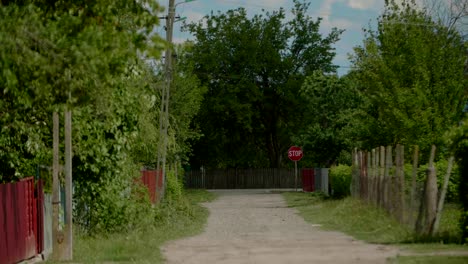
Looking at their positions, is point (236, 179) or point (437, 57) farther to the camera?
point (236, 179)

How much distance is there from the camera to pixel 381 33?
144 feet

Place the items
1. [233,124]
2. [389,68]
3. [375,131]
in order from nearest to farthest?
1. [389,68]
2. [375,131]
3. [233,124]

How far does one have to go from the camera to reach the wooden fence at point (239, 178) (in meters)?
80.2

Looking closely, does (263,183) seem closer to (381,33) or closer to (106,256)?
(381,33)

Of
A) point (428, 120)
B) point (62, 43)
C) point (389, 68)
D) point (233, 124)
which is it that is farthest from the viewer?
point (233, 124)

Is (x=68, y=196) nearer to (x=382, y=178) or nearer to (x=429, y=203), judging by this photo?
(x=429, y=203)

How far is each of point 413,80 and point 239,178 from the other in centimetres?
4524

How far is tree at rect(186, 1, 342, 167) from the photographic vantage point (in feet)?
246

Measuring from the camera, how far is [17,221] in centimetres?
1639

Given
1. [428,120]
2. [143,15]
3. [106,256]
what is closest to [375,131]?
[428,120]

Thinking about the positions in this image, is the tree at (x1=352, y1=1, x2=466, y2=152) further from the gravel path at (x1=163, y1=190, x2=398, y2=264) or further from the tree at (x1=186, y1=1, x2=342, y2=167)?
the tree at (x1=186, y1=1, x2=342, y2=167)

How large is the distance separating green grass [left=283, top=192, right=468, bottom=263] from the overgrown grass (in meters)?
3.97

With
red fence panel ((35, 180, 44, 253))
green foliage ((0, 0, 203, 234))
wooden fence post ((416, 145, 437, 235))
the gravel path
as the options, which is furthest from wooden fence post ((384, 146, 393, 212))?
red fence panel ((35, 180, 44, 253))

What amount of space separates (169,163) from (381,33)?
15025 mm
